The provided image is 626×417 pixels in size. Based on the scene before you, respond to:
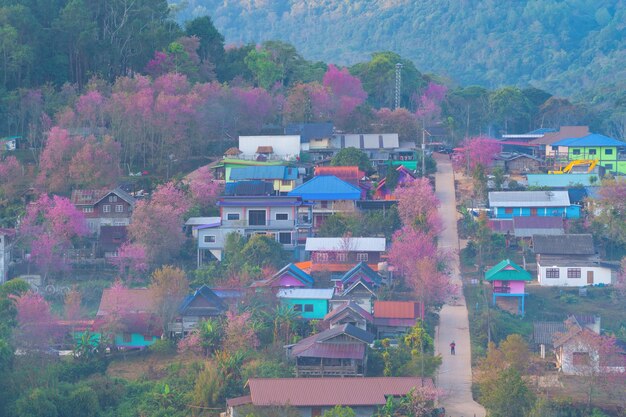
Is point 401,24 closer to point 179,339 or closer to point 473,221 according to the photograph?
point 473,221

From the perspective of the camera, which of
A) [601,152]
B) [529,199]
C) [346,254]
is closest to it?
[346,254]

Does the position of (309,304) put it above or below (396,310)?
above

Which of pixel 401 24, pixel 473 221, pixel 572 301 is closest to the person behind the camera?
pixel 572 301

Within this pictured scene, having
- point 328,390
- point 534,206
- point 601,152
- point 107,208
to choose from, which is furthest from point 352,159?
point 328,390

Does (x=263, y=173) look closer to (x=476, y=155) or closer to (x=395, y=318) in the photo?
(x=476, y=155)

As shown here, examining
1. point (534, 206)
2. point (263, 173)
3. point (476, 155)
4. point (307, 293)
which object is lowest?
point (307, 293)

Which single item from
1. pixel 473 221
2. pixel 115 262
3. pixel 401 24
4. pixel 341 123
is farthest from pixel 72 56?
pixel 401 24
